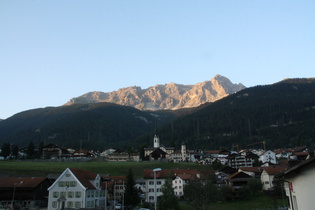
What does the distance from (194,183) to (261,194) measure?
26935mm

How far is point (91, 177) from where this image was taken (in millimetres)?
64688

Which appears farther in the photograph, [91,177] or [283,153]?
[283,153]

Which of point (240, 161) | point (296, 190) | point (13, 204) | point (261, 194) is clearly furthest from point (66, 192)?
point (240, 161)

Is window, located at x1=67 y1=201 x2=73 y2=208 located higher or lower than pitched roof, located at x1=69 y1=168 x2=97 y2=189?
lower

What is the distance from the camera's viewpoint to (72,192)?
59.3 m

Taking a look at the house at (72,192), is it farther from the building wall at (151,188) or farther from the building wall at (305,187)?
the building wall at (305,187)

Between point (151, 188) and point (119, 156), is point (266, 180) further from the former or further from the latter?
point (119, 156)

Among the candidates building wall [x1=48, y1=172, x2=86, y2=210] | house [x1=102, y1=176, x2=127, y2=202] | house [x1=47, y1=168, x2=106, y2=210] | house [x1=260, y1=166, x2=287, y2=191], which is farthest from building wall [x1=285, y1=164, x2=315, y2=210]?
house [x1=260, y1=166, x2=287, y2=191]

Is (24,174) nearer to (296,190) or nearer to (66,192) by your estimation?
(66,192)

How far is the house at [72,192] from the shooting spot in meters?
58.8

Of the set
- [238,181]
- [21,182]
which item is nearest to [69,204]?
[21,182]

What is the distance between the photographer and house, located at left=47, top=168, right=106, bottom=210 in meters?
58.8

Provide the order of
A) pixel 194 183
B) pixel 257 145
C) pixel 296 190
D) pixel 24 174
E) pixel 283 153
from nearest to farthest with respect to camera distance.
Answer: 1. pixel 296 190
2. pixel 194 183
3. pixel 24 174
4. pixel 283 153
5. pixel 257 145

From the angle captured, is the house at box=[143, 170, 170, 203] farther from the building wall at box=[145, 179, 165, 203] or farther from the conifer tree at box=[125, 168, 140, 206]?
the conifer tree at box=[125, 168, 140, 206]
